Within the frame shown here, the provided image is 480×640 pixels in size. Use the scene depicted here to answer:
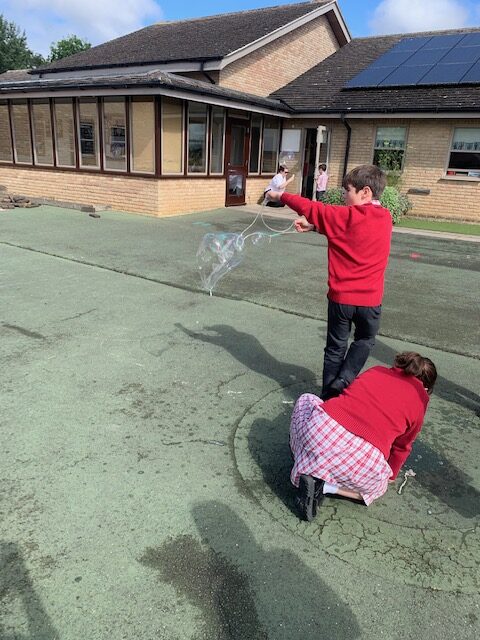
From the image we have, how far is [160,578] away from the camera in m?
2.21

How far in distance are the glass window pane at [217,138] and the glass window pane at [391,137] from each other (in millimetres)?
5260

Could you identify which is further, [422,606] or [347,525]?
[347,525]

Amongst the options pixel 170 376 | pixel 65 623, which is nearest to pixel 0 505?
pixel 65 623

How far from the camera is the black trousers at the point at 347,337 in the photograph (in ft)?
11.0

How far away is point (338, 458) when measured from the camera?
251 cm

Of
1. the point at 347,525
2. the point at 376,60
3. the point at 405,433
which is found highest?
the point at 376,60

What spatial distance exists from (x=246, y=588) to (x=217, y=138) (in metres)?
14.5

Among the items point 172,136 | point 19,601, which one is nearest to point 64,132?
point 172,136

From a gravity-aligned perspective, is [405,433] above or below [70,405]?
above

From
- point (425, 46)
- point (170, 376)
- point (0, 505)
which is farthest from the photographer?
point (425, 46)

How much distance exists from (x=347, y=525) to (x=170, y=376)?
81.6 inches

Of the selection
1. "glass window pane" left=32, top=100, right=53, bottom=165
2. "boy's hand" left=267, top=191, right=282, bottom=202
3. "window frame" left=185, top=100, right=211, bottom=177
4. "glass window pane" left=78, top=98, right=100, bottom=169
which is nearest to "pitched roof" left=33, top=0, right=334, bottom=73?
"window frame" left=185, top=100, right=211, bottom=177

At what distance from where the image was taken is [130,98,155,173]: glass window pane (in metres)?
12.9

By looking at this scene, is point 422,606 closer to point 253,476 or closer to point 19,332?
point 253,476
